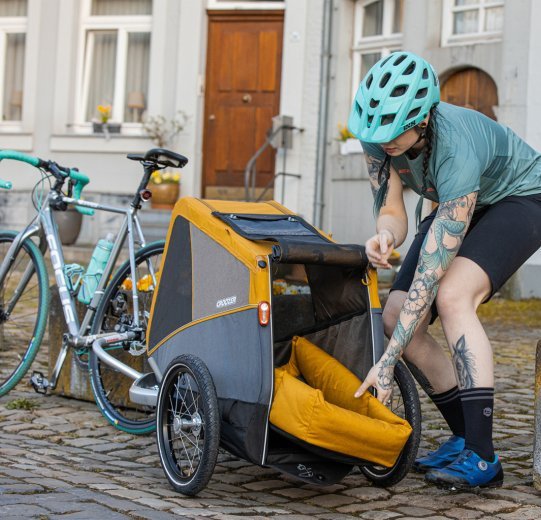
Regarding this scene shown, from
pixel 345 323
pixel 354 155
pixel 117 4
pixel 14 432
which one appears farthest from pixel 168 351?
pixel 117 4

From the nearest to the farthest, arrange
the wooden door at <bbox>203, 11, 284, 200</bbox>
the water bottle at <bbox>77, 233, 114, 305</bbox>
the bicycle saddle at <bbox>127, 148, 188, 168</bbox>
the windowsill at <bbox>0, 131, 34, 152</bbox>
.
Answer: the bicycle saddle at <bbox>127, 148, 188, 168</bbox>, the water bottle at <bbox>77, 233, 114, 305</bbox>, the wooden door at <bbox>203, 11, 284, 200</bbox>, the windowsill at <bbox>0, 131, 34, 152</bbox>

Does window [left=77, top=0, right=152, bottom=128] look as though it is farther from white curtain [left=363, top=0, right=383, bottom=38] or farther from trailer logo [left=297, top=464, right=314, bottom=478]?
trailer logo [left=297, top=464, right=314, bottom=478]

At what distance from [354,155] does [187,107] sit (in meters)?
2.44

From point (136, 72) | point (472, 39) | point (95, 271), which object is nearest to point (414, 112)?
point (95, 271)

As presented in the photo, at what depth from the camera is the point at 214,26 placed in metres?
15.4

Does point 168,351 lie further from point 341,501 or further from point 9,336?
point 9,336

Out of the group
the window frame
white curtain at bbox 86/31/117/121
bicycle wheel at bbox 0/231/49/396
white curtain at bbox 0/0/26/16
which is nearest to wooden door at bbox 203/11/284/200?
white curtain at bbox 86/31/117/121

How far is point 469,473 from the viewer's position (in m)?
3.87

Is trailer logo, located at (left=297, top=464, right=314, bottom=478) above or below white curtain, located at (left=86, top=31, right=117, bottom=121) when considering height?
below

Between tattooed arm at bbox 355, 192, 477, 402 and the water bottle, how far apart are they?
1.88 metres

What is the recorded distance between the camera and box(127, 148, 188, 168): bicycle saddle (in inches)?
195

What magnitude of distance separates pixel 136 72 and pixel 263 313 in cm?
1286

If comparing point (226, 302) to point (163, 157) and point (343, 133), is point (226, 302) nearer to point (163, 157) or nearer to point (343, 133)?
point (163, 157)

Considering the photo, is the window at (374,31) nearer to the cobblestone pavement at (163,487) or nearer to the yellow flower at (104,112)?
the yellow flower at (104,112)
